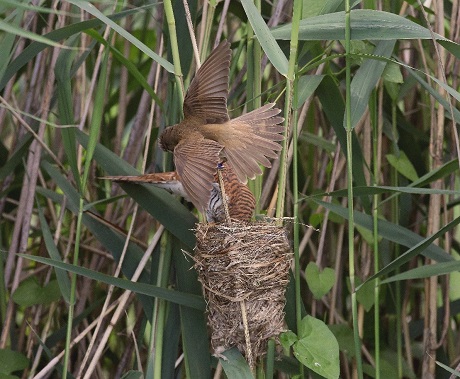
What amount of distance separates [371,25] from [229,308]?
2.04 ft

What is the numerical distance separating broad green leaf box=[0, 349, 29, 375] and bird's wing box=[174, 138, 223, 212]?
0.80m

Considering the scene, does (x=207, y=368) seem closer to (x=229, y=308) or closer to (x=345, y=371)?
(x=229, y=308)

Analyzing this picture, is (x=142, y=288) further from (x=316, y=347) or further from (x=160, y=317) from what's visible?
(x=316, y=347)

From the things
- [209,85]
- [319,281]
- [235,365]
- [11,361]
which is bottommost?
[11,361]

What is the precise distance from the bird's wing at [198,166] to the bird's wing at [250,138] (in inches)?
1.9

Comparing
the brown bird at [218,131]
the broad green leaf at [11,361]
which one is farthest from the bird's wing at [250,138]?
the broad green leaf at [11,361]

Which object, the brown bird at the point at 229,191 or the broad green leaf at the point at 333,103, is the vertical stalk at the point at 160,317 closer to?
the brown bird at the point at 229,191

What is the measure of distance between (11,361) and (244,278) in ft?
2.58

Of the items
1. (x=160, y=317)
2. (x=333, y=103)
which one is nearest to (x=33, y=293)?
(x=160, y=317)

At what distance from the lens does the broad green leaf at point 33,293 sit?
6.52 feet

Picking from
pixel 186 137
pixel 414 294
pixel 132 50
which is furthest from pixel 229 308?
pixel 132 50

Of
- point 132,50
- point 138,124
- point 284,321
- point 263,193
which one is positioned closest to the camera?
point 284,321

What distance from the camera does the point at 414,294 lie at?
2590 mm

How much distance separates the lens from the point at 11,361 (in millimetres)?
→ 1979
